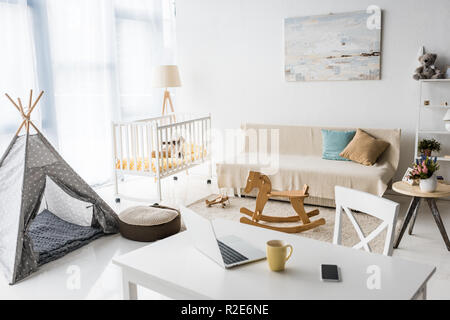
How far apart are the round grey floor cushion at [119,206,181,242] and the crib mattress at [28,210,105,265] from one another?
0.80 ft

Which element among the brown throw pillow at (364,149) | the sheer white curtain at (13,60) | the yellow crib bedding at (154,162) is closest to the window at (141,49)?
the yellow crib bedding at (154,162)

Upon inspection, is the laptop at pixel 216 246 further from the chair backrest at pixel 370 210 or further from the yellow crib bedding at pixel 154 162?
the yellow crib bedding at pixel 154 162

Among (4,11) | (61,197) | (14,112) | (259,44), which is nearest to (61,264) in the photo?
(61,197)

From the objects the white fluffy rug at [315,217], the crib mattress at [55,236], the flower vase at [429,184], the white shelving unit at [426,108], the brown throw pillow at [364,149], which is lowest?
the white fluffy rug at [315,217]

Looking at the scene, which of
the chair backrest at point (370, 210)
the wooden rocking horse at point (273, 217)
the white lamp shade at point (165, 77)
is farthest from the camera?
the white lamp shade at point (165, 77)

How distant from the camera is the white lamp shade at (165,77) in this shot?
5.20 m

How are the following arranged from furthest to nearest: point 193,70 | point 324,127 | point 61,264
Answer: point 193,70 → point 324,127 → point 61,264

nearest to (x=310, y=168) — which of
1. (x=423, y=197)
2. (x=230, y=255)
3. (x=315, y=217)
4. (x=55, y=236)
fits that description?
(x=315, y=217)

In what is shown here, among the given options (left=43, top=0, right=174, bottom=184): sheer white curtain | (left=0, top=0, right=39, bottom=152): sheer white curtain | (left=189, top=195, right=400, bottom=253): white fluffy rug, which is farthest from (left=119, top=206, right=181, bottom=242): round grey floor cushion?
(left=43, top=0, right=174, bottom=184): sheer white curtain

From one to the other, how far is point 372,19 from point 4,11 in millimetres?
3524

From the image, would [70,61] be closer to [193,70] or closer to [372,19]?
[193,70]

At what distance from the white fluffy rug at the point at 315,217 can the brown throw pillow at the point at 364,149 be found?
1.85 feet

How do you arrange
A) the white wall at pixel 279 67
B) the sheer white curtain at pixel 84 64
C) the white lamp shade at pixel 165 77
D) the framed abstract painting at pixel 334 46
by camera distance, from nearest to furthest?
1. the sheer white curtain at pixel 84 64
2. the white wall at pixel 279 67
3. the framed abstract painting at pixel 334 46
4. the white lamp shade at pixel 165 77
